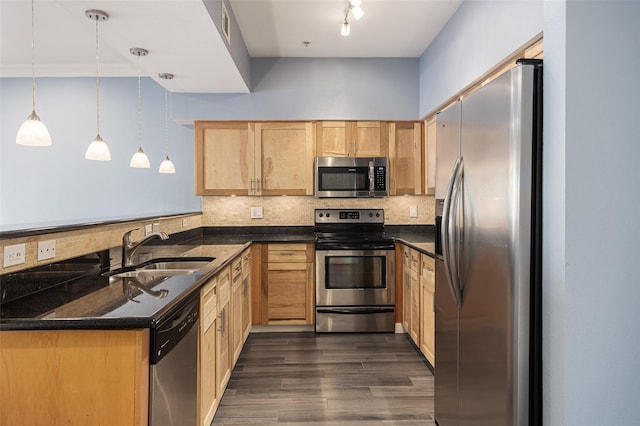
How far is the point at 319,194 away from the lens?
423cm

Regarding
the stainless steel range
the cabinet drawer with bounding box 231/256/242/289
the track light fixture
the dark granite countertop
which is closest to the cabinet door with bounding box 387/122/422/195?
the stainless steel range

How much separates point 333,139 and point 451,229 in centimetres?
257

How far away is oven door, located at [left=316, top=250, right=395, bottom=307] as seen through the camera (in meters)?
3.99

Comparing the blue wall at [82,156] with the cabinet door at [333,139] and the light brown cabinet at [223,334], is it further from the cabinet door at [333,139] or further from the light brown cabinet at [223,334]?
the light brown cabinet at [223,334]

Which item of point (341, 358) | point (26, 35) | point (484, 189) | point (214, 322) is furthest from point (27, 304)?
point (26, 35)

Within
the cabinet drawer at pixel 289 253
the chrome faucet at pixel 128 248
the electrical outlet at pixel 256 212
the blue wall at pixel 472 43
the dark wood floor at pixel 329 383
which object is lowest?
the dark wood floor at pixel 329 383

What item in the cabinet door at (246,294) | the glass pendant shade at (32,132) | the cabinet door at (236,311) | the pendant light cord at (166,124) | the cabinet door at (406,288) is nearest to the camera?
the glass pendant shade at (32,132)

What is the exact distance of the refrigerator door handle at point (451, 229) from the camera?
190cm

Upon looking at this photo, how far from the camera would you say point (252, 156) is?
426 cm

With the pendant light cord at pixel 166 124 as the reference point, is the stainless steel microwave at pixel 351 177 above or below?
below

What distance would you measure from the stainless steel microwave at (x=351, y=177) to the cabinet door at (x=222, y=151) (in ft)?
2.42

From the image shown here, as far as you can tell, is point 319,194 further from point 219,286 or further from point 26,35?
point 26,35

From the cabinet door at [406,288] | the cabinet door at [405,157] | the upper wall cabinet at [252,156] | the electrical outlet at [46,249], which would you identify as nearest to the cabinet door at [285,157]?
the upper wall cabinet at [252,156]

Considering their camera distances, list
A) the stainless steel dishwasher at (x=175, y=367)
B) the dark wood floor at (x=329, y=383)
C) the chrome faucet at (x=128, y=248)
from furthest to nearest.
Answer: the dark wood floor at (x=329, y=383) < the chrome faucet at (x=128, y=248) < the stainless steel dishwasher at (x=175, y=367)
